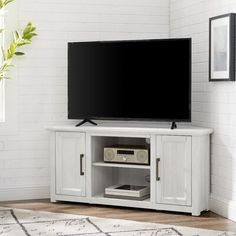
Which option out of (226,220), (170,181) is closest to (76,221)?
(170,181)

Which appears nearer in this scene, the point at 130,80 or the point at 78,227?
the point at 78,227

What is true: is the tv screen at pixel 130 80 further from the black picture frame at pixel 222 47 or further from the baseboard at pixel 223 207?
the baseboard at pixel 223 207

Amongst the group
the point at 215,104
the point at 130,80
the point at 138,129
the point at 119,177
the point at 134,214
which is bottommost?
the point at 134,214

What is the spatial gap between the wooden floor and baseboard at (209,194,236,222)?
0.05 meters

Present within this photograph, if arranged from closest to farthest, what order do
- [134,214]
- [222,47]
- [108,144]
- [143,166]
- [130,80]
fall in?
[222,47], [134,214], [143,166], [130,80], [108,144]

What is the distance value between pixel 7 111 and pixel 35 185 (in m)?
0.75

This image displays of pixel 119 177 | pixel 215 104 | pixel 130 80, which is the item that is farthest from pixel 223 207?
pixel 130 80

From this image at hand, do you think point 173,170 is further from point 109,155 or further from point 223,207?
point 109,155

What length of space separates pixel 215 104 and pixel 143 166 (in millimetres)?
814

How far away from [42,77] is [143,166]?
132cm

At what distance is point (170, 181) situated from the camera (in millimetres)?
5117

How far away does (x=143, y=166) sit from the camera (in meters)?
5.24

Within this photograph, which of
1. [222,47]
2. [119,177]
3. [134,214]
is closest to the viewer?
[222,47]

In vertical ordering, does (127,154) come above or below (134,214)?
above
